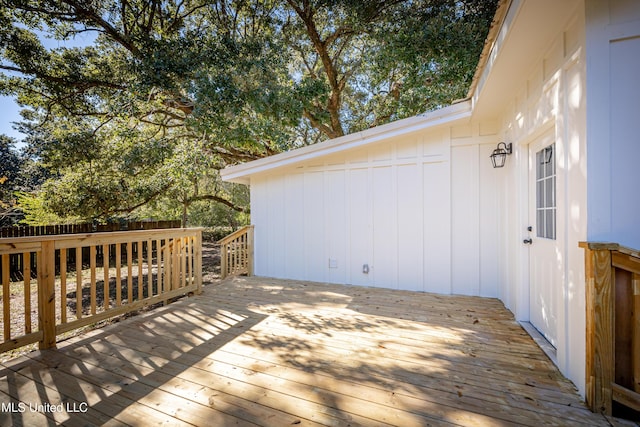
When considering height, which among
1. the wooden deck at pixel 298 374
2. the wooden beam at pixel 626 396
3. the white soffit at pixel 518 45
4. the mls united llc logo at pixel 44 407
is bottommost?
Answer: the wooden deck at pixel 298 374

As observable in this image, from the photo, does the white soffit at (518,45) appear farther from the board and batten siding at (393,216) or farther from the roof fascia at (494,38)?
the board and batten siding at (393,216)

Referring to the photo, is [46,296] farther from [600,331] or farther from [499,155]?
[499,155]

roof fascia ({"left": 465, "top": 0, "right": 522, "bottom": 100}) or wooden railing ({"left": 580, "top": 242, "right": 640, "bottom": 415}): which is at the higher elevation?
roof fascia ({"left": 465, "top": 0, "right": 522, "bottom": 100})

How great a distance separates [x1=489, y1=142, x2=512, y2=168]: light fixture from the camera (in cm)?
359

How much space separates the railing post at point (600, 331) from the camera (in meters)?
1.57

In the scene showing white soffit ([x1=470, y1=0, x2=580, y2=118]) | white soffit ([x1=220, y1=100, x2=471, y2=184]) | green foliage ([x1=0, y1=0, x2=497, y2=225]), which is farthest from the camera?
green foliage ([x1=0, y1=0, x2=497, y2=225])

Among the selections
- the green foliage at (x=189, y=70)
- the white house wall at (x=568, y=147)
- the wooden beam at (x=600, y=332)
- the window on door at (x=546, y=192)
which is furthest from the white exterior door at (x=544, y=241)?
the green foliage at (x=189, y=70)

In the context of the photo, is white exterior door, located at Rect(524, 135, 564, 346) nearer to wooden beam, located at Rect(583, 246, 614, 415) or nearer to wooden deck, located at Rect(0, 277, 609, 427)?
wooden deck, located at Rect(0, 277, 609, 427)

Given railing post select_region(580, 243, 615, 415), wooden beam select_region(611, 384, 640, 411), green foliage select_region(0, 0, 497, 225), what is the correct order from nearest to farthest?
wooden beam select_region(611, 384, 640, 411)
railing post select_region(580, 243, 615, 415)
green foliage select_region(0, 0, 497, 225)

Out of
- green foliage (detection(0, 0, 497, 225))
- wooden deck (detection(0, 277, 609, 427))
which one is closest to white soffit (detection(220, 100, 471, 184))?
green foliage (detection(0, 0, 497, 225))

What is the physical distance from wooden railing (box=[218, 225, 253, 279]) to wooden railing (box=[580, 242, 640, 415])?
4.89 m

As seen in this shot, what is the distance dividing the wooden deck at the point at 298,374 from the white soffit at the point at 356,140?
2.51 metres

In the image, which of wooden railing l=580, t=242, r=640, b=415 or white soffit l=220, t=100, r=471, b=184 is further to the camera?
white soffit l=220, t=100, r=471, b=184

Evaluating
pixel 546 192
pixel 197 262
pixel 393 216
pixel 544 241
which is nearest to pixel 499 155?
pixel 546 192
